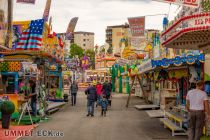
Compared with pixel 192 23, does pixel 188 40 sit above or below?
below

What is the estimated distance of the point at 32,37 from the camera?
939 inches

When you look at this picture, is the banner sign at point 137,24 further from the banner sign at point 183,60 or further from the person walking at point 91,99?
the banner sign at point 183,60

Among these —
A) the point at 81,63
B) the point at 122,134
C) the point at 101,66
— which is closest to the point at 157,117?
the point at 122,134

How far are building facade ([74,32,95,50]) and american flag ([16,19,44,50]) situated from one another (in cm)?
16415

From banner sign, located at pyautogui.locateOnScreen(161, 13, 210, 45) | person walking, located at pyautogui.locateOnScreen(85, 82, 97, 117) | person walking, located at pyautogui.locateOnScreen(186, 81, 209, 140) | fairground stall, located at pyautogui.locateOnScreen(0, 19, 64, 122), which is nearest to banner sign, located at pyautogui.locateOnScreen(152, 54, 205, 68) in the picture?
banner sign, located at pyautogui.locateOnScreen(161, 13, 210, 45)

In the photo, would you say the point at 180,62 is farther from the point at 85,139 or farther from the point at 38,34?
the point at 38,34

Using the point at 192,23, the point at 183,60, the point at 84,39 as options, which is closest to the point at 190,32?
the point at 192,23

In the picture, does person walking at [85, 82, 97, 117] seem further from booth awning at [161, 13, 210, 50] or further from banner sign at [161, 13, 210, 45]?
banner sign at [161, 13, 210, 45]

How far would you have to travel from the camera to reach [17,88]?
25234 mm

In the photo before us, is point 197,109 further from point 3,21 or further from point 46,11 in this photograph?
point 46,11

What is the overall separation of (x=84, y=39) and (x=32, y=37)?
550ft

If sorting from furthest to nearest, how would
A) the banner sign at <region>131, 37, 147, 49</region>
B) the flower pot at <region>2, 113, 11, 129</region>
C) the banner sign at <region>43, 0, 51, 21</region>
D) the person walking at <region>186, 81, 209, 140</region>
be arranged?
the banner sign at <region>131, 37, 147, 49</region>, the banner sign at <region>43, 0, 51, 21</region>, the flower pot at <region>2, 113, 11, 129</region>, the person walking at <region>186, 81, 209, 140</region>

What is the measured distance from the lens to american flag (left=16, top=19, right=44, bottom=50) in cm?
2337

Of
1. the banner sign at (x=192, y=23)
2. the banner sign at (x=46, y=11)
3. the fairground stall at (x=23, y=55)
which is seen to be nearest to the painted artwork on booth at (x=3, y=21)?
the fairground stall at (x=23, y=55)
